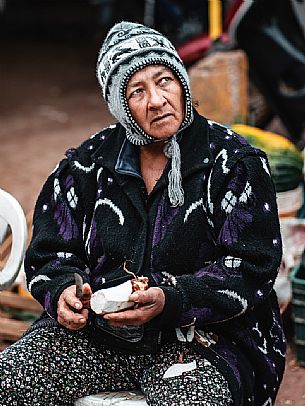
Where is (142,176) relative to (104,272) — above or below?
above

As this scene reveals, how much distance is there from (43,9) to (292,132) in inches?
285

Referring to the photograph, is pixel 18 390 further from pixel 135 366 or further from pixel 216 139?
pixel 216 139

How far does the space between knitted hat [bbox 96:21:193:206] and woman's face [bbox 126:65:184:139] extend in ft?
0.06

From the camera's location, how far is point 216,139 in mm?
2744

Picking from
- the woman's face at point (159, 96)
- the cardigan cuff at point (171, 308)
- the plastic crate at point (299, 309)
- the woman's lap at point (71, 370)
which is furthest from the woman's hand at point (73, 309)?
the plastic crate at point (299, 309)

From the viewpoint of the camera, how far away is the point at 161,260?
2672 millimetres

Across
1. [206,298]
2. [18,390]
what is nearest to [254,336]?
[206,298]

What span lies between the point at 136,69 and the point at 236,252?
615mm

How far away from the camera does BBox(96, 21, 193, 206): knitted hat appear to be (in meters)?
2.67

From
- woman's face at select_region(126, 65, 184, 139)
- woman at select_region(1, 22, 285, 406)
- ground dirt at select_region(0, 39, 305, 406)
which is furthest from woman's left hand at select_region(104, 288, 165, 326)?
ground dirt at select_region(0, 39, 305, 406)

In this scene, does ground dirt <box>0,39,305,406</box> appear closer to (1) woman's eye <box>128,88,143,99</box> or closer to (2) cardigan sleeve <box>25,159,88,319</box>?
(2) cardigan sleeve <box>25,159,88,319</box>

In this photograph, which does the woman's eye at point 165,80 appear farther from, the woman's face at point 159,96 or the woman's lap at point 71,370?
the woman's lap at point 71,370

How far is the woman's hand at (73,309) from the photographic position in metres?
2.58

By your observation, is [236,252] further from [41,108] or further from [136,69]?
[41,108]
